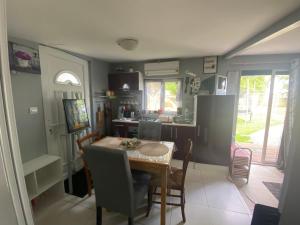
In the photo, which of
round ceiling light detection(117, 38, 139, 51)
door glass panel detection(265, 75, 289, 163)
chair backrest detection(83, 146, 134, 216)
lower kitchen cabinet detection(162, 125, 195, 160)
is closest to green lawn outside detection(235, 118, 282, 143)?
door glass panel detection(265, 75, 289, 163)

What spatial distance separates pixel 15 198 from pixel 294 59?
4.28 meters

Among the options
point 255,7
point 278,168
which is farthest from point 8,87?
point 278,168

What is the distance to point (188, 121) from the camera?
3.51 metres

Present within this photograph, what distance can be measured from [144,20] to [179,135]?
2461 millimetres

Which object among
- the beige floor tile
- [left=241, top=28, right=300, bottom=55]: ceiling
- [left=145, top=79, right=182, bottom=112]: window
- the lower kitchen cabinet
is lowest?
the beige floor tile

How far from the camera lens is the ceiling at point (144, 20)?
132cm

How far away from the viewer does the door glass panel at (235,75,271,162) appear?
332cm

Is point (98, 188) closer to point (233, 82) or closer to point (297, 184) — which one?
point (297, 184)

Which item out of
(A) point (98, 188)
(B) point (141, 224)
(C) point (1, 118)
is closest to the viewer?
(C) point (1, 118)

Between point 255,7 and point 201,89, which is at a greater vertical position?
point 255,7

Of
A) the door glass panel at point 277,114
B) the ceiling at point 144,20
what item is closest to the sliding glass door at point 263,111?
the door glass panel at point 277,114

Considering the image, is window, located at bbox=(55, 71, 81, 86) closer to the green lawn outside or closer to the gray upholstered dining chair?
the gray upholstered dining chair

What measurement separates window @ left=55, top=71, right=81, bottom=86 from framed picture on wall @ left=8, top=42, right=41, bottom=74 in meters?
0.38

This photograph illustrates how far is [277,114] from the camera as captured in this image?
129 inches
